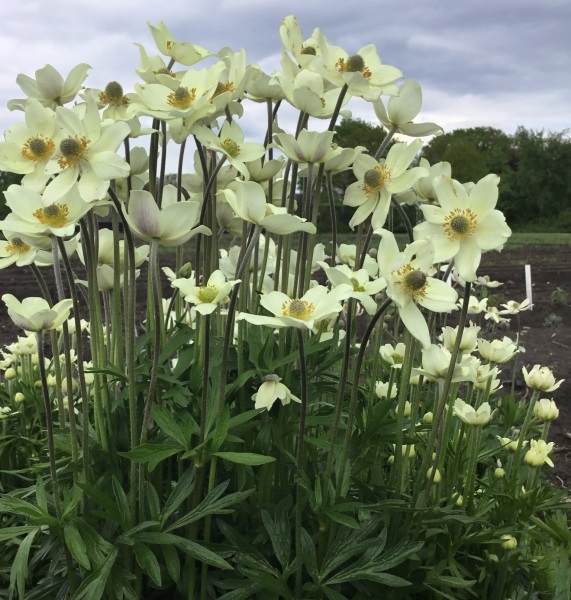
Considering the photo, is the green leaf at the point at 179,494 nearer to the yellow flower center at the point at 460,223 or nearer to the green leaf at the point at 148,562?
the green leaf at the point at 148,562

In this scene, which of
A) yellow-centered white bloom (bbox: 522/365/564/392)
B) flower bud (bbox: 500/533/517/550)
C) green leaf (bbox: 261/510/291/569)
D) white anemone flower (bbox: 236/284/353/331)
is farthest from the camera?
yellow-centered white bloom (bbox: 522/365/564/392)

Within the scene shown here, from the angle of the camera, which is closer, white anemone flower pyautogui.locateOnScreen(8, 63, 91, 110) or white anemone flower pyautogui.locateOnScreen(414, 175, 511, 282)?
white anemone flower pyautogui.locateOnScreen(414, 175, 511, 282)

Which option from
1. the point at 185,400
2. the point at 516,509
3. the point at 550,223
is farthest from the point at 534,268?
the point at 550,223

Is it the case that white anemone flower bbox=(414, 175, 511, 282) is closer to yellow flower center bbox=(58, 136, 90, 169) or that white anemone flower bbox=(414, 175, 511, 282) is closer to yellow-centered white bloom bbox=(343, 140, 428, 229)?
yellow-centered white bloom bbox=(343, 140, 428, 229)

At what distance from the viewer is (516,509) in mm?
1771

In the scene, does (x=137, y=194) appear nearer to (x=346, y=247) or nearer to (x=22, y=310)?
(x=22, y=310)

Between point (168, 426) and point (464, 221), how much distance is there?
2.34 ft

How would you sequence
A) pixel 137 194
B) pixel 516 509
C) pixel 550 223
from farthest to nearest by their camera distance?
pixel 550 223, pixel 516 509, pixel 137 194

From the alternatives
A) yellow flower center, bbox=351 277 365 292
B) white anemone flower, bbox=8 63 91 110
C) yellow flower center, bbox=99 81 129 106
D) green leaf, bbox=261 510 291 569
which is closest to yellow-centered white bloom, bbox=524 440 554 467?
green leaf, bbox=261 510 291 569

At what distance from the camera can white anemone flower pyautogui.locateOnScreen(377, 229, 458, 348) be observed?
A: 3.94 feet

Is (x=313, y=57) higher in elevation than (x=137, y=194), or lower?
higher

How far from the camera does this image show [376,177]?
1412 mm

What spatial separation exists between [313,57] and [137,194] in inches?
24.8

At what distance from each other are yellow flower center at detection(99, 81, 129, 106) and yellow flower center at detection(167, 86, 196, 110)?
0.28 metres
